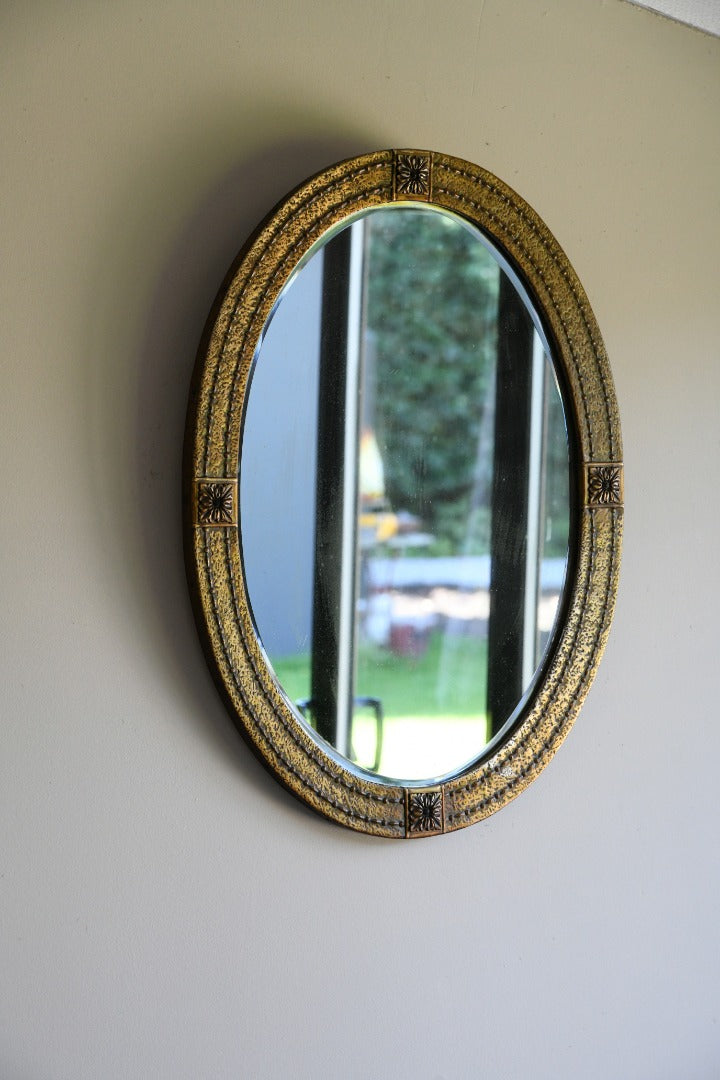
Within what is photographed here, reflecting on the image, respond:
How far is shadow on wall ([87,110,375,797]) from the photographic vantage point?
108cm

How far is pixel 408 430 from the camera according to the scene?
4.04 ft

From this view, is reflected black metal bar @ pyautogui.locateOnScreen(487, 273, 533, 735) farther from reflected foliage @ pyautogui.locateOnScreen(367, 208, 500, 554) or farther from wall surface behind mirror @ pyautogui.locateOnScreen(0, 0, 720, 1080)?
wall surface behind mirror @ pyautogui.locateOnScreen(0, 0, 720, 1080)

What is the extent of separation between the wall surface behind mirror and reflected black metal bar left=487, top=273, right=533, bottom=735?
0.53 feet

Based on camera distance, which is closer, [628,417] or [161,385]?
[161,385]

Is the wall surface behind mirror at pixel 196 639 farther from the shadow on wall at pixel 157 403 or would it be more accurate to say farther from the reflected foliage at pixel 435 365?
the reflected foliage at pixel 435 365

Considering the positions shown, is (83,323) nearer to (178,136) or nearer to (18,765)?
(178,136)

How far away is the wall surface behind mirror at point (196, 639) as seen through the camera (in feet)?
3.43

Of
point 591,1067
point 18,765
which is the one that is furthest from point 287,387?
point 591,1067

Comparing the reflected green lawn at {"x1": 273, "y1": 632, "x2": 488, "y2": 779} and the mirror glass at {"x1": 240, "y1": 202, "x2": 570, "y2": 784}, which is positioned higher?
the mirror glass at {"x1": 240, "y1": 202, "x2": 570, "y2": 784}

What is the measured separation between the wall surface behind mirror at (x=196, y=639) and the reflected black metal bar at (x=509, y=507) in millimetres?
162

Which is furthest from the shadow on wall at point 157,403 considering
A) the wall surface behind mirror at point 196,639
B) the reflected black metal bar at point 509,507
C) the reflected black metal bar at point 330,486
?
the reflected black metal bar at point 509,507

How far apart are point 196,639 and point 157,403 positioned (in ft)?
0.83

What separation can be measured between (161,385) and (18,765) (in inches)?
16.1

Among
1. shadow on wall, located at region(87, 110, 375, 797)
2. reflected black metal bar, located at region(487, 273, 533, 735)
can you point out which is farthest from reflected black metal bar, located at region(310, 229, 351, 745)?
reflected black metal bar, located at region(487, 273, 533, 735)
